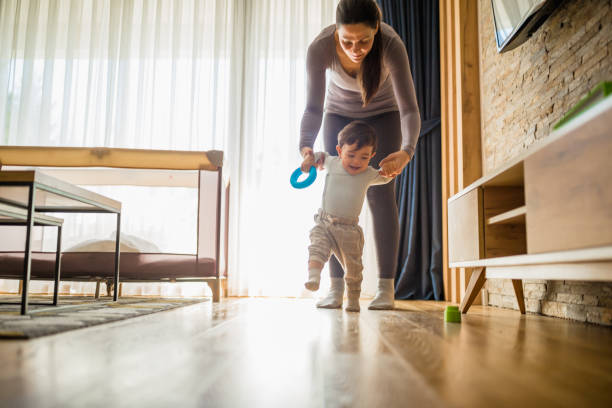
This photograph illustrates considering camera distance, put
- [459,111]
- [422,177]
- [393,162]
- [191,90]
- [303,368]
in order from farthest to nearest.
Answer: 1. [191,90]
2. [422,177]
3. [459,111]
4. [393,162]
5. [303,368]

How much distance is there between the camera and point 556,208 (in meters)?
1.20

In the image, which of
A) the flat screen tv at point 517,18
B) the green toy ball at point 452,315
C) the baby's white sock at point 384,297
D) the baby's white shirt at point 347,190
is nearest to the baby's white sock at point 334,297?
the baby's white sock at point 384,297

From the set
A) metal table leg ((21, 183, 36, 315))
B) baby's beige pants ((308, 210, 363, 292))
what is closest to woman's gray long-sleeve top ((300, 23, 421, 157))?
baby's beige pants ((308, 210, 363, 292))

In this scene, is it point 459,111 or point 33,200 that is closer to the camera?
point 33,200

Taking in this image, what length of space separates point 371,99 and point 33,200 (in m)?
1.24

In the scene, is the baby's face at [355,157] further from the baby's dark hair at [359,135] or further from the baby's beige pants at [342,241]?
the baby's beige pants at [342,241]

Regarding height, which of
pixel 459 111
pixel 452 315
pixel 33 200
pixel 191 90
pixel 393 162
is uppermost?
pixel 191 90

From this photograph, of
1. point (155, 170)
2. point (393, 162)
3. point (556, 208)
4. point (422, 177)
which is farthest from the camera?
point (422, 177)

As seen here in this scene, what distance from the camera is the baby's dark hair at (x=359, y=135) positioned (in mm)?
1907

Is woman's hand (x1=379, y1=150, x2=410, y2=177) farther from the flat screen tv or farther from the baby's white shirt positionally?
the flat screen tv

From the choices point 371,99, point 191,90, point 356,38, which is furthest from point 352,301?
point 191,90

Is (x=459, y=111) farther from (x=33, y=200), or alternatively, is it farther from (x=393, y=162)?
(x=33, y=200)

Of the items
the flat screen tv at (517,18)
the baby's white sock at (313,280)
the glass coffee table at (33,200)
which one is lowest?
the baby's white sock at (313,280)

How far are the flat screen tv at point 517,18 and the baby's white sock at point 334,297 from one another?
124 cm
